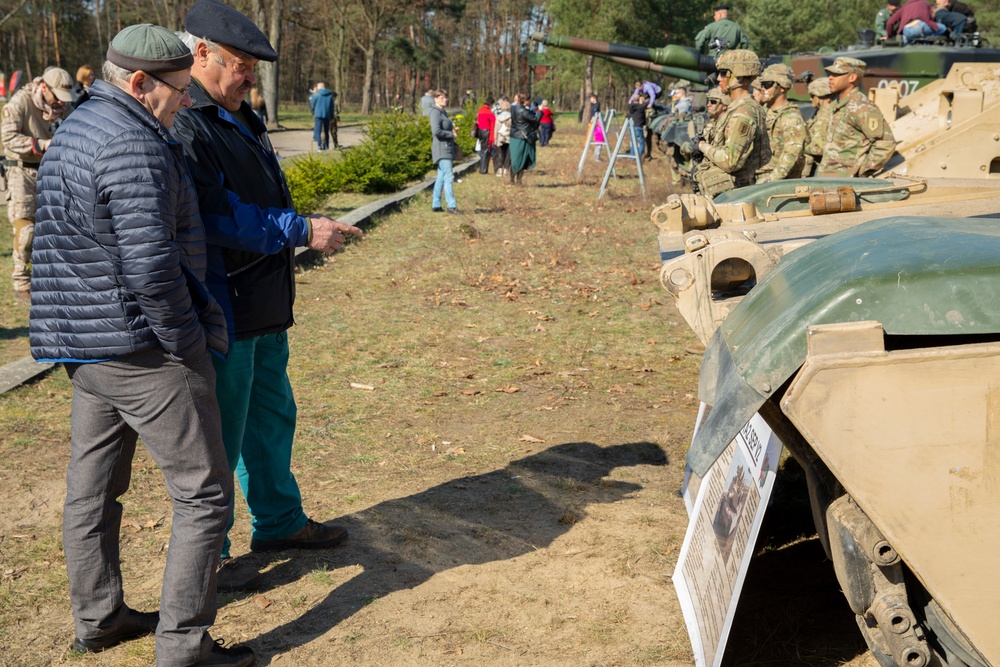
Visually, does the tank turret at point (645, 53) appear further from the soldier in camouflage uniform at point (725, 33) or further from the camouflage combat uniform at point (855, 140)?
the camouflage combat uniform at point (855, 140)

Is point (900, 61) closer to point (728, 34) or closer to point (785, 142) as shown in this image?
point (728, 34)

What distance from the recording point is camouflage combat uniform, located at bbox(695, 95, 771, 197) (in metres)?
8.13

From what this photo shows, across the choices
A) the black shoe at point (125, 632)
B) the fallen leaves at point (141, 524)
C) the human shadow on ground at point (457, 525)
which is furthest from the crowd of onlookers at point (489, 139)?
the black shoe at point (125, 632)

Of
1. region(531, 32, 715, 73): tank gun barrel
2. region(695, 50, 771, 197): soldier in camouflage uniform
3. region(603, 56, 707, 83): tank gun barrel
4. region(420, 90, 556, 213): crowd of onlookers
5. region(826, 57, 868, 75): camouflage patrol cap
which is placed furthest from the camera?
region(603, 56, 707, 83): tank gun barrel

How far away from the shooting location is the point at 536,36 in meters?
15.6

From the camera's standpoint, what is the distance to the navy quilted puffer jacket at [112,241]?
9.45ft

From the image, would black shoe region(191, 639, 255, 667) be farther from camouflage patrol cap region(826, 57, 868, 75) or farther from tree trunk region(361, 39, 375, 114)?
tree trunk region(361, 39, 375, 114)

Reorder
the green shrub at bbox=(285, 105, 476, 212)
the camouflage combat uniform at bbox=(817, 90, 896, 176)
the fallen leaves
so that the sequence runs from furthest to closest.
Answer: the green shrub at bbox=(285, 105, 476, 212)
the camouflage combat uniform at bbox=(817, 90, 896, 176)
the fallen leaves

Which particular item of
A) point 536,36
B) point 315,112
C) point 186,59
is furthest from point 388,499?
point 315,112

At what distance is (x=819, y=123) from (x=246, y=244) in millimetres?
6202

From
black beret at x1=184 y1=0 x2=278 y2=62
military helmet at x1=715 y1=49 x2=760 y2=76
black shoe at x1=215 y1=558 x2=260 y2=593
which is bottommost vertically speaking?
black shoe at x1=215 y1=558 x2=260 y2=593

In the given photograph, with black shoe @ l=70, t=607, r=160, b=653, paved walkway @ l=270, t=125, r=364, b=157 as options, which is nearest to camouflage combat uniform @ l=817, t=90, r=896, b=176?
black shoe @ l=70, t=607, r=160, b=653

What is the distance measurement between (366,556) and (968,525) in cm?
239

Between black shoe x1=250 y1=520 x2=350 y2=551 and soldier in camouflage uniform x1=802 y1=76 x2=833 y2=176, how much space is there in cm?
576
